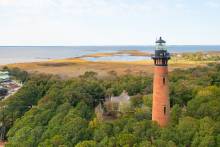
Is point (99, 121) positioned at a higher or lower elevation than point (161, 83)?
lower

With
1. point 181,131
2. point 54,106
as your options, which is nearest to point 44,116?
point 54,106

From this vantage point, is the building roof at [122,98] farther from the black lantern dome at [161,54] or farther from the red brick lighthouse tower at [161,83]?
the black lantern dome at [161,54]

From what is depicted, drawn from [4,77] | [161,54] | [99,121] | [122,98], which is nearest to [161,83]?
[161,54]

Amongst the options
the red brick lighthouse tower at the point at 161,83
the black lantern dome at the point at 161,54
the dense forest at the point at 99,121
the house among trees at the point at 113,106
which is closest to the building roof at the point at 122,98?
the house among trees at the point at 113,106

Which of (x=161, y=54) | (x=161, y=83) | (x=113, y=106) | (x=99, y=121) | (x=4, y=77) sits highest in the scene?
(x=161, y=54)

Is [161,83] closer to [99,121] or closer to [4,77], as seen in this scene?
[99,121]

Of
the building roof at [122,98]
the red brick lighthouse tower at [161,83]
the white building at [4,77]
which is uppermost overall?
the red brick lighthouse tower at [161,83]
